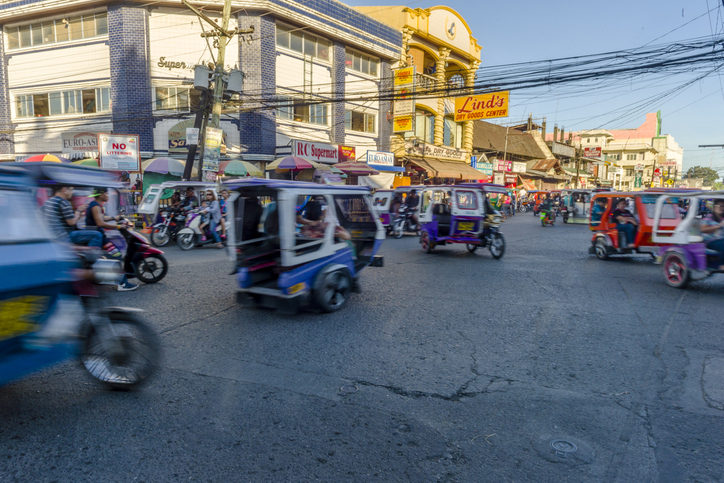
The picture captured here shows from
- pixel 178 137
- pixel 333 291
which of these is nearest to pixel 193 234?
pixel 333 291

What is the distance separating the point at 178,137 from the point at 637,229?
17.7 meters

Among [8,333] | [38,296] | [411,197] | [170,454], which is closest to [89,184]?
[38,296]

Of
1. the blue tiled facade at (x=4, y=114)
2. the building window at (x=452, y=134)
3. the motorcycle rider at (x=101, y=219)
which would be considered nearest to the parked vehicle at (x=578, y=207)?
the building window at (x=452, y=134)

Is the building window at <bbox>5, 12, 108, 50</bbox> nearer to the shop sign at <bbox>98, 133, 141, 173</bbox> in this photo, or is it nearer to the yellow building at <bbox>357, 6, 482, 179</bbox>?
the shop sign at <bbox>98, 133, 141, 173</bbox>

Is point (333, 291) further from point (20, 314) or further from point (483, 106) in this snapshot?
point (483, 106)

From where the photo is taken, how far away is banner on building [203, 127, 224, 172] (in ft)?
47.3

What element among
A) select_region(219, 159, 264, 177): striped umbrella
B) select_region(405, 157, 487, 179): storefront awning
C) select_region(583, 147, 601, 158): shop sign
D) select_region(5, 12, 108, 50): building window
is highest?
select_region(5, 12, 108, 50): building window

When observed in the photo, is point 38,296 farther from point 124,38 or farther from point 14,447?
point 124,38

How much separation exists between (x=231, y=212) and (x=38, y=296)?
340 centimetres

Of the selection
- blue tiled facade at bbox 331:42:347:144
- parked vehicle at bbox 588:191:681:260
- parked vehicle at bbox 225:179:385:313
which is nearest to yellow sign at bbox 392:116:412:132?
blue tiled facade at bbox 331:42:347:144

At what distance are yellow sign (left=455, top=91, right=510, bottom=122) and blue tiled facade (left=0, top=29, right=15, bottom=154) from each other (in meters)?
23.2

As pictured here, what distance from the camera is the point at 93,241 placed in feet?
22.6

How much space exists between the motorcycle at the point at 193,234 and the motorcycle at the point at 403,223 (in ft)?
22.5

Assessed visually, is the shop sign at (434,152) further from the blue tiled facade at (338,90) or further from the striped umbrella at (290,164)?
the striped umbrella at (290,164)
